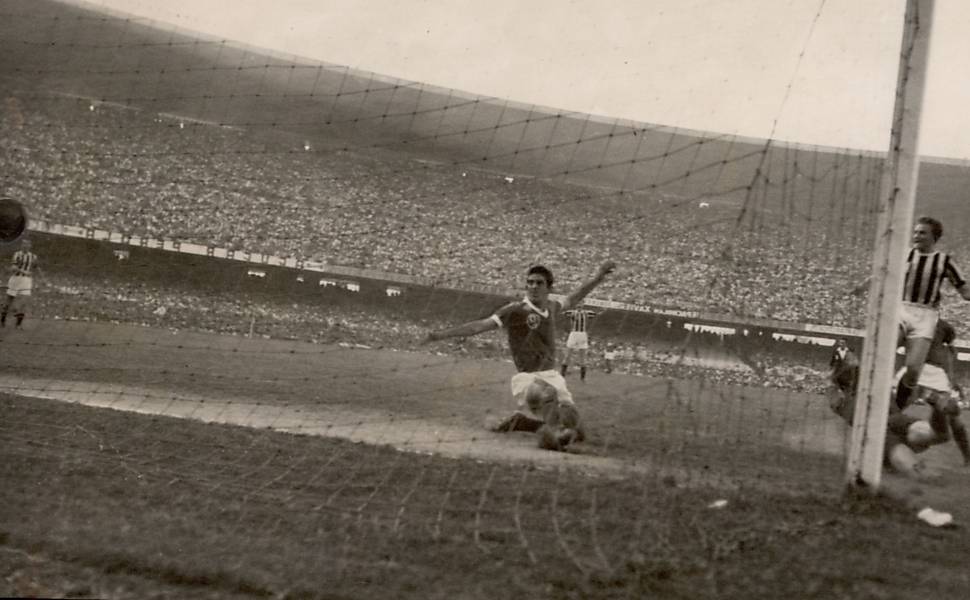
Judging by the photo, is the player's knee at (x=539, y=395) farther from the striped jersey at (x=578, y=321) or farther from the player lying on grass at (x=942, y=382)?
the striped jersey at (x=578, y=321)

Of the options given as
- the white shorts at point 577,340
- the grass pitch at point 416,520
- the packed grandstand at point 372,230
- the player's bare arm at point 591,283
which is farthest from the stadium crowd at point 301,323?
the grass pitch at point 416,520

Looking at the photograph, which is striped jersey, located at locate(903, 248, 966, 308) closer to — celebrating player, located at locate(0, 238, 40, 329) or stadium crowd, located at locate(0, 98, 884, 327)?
celebrating player, located at locate(0, 238, 40, 329)

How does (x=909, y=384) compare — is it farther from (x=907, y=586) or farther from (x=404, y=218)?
(x=404, y=218)

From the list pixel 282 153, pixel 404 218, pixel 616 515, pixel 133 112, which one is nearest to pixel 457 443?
pixel 616 515

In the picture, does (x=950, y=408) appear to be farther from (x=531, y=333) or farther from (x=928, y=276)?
(x=531, y=333)

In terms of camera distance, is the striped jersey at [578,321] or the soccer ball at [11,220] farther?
the striped jersey at [578,321]

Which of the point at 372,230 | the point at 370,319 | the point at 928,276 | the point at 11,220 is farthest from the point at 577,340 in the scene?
the point at 372,230
